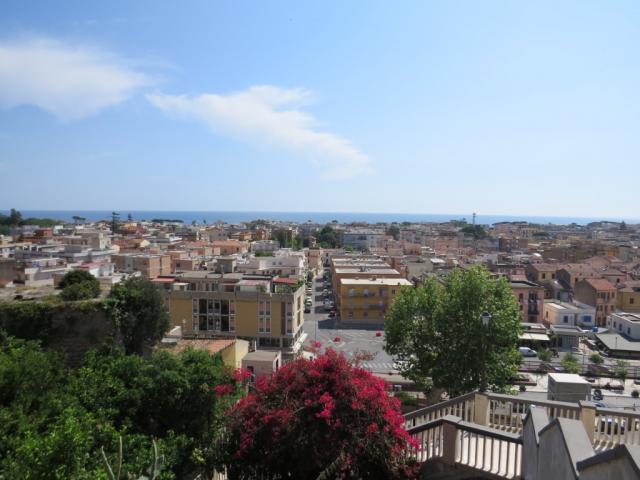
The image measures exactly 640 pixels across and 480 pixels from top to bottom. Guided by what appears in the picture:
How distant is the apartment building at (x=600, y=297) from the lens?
52.4m

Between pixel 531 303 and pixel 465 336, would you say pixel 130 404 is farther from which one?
pixel 531 303

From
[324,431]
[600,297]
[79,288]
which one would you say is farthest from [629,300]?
[324,431]

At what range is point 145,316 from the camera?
18.2 m

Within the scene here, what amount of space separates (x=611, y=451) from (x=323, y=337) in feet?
135

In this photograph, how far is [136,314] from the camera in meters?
17.9

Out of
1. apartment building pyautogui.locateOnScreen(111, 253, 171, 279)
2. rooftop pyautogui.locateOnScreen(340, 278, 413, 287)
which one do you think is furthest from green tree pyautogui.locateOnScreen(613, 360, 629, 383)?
apartment building pyautogui.locateOnScreen(111, 253, 171, 279)

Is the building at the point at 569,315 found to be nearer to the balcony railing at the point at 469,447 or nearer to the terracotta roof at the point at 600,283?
the terracotta roof at the point at 600,283

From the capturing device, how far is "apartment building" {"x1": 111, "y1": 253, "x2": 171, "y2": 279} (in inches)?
2387

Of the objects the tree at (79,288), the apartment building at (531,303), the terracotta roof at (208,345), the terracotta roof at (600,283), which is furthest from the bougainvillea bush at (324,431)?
the terracotta roof at (600,283)

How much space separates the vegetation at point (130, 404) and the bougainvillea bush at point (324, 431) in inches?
57.9

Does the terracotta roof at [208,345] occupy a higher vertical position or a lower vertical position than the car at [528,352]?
higher

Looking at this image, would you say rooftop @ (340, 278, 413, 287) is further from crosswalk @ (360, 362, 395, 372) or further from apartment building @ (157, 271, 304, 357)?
apartment building @ (157, 271, 304, 357)

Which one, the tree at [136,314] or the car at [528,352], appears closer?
the tree at [136,314]

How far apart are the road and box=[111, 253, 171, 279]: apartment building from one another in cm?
2116
